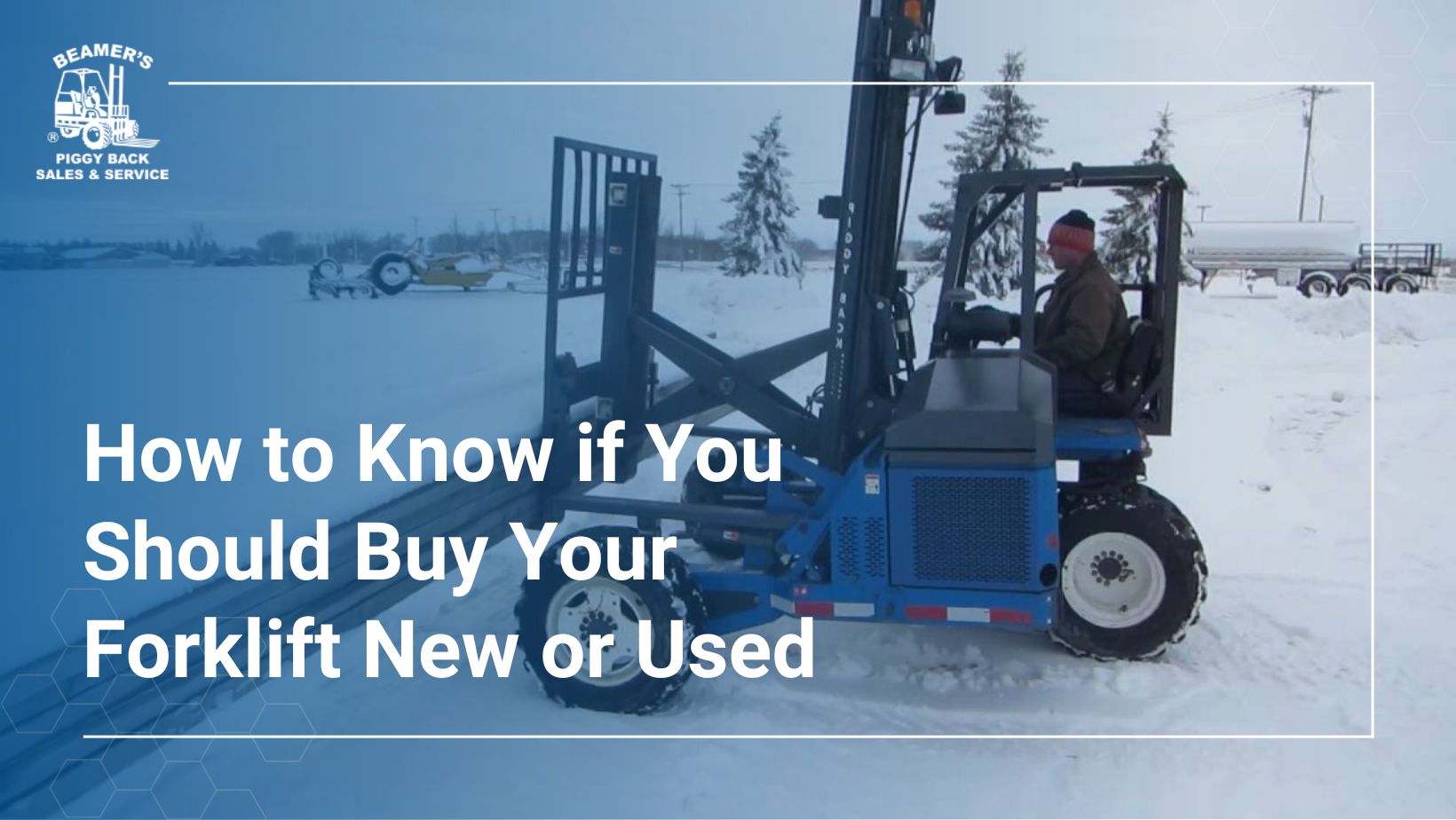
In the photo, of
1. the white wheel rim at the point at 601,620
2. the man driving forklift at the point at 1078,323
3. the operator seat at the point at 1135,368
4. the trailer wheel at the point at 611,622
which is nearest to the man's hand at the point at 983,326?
the man driving forklift at the point at 1078,323

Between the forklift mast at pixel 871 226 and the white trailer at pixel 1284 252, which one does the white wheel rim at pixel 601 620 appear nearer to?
the forklift mast at pixel 871 226

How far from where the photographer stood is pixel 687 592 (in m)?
4.25

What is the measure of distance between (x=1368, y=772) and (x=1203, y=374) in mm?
7803

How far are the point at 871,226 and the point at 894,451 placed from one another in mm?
894

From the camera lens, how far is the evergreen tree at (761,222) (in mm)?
17453

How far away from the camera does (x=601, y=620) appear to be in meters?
4.26

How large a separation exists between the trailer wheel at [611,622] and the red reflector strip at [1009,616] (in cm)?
108

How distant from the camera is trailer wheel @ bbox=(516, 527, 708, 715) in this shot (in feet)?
13.7

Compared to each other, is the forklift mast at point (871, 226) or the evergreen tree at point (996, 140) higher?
the evergreen tree at point (996, 140)

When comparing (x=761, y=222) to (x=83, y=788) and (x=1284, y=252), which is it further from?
(x=83, y=788)

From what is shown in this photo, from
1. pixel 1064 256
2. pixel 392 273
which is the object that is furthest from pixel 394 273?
pixel 1064 256

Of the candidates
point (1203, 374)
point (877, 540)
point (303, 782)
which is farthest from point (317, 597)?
point (1203, 374)

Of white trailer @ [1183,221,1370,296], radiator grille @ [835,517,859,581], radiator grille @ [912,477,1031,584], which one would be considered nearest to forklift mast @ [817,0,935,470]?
radiator grille @ [835,517,859,581]

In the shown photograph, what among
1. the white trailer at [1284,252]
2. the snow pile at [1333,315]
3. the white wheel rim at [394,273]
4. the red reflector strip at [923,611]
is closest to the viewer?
the red reflector strip at [923,611]
